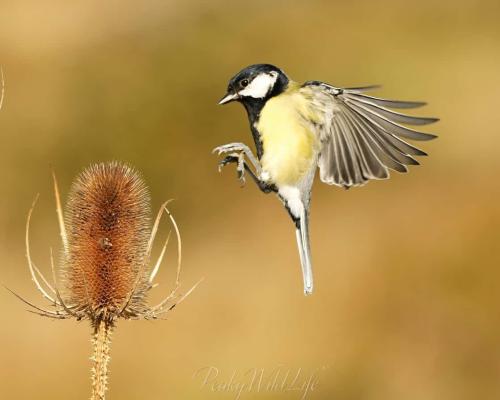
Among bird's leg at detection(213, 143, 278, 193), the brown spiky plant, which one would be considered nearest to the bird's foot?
bird's leg at detection(213, 143, 278, 193)

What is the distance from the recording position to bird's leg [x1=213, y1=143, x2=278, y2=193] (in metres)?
5.40

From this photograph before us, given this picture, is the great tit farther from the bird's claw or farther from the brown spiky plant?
the brown spiky plant

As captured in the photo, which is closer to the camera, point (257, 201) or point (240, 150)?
point (240, 150)

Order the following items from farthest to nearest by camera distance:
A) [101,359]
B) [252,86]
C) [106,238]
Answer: [252,86]
[106,238]
[101,359]

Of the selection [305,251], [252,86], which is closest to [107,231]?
[252,86]

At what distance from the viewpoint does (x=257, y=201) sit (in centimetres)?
1480

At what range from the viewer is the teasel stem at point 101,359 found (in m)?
4.30

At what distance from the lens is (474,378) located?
11672 millimetres

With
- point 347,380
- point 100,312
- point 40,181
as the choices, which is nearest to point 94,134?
point 40,181

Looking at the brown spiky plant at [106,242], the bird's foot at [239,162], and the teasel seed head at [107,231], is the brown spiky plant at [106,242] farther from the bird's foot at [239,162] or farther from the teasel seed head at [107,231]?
the bird's foot at [239,162]

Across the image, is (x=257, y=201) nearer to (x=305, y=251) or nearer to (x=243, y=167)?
(x=305, y=251)

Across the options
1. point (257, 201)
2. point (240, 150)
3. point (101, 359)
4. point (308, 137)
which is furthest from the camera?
point (257, 201)

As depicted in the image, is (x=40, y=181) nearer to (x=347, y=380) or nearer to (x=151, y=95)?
(x=151, y=95)

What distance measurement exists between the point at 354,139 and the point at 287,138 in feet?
1.71
